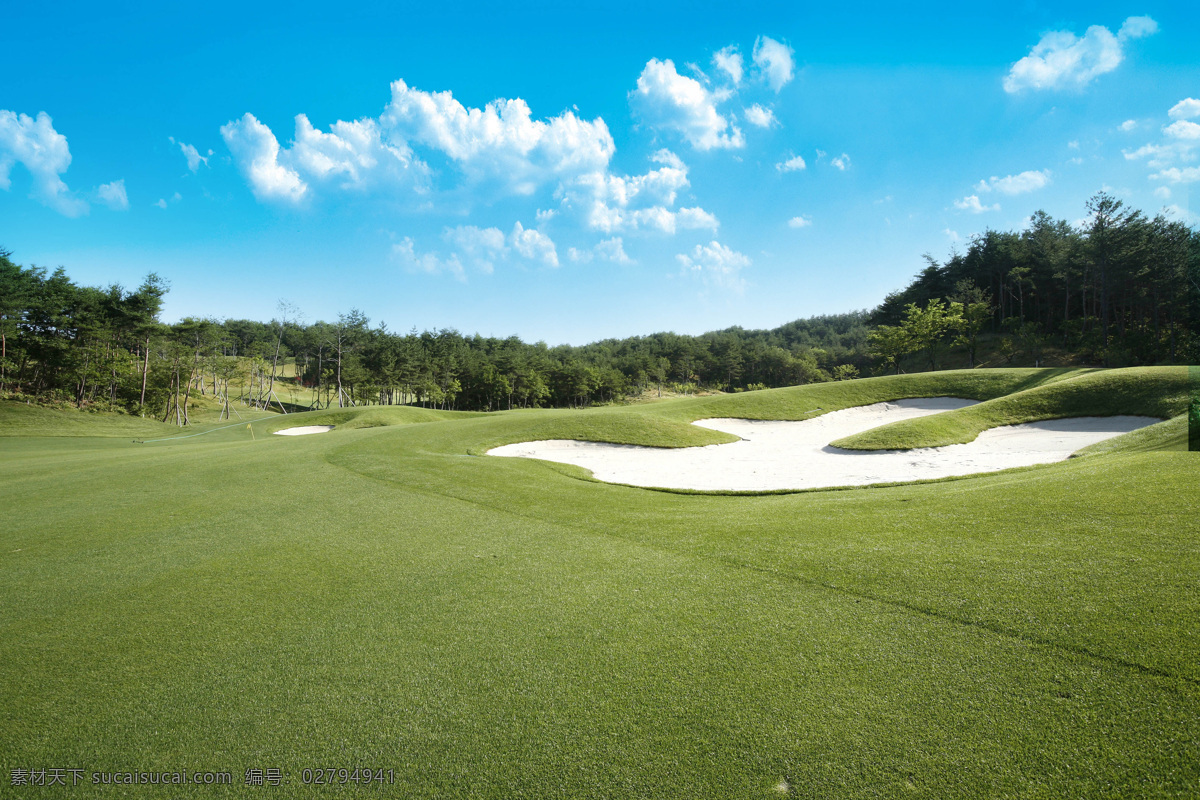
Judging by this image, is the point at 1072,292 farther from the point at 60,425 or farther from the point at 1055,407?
the point at 60,425

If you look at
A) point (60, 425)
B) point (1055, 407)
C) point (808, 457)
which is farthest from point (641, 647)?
point (60, 425)

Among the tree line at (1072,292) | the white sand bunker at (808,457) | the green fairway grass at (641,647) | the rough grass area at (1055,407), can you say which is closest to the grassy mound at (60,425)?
the green fairway grass at (641,647)

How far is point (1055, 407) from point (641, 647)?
21.4 meters

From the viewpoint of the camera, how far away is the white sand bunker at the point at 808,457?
479 inches

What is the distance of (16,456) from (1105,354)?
64.0 metres

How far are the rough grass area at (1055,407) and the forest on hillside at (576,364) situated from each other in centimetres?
253

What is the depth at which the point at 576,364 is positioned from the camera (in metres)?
79.2

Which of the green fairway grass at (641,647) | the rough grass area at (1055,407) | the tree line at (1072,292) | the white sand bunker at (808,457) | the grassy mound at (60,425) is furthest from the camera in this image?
the tree line at (1072,292)

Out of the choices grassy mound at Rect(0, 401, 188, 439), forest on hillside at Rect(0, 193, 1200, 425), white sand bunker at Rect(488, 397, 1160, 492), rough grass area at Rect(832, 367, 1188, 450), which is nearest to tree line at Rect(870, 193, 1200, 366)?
forest on hillside at Rect(0, 193, 1200, 425)

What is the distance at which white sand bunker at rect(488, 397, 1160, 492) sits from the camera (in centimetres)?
1218

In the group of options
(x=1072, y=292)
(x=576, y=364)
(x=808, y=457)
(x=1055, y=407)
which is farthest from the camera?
(x=576, y=364)

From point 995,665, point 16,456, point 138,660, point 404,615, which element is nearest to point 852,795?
point 995,665

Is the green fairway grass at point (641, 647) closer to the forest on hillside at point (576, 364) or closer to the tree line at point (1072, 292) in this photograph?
the forest on hillside at point (576, 364)

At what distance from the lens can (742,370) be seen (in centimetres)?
9275
